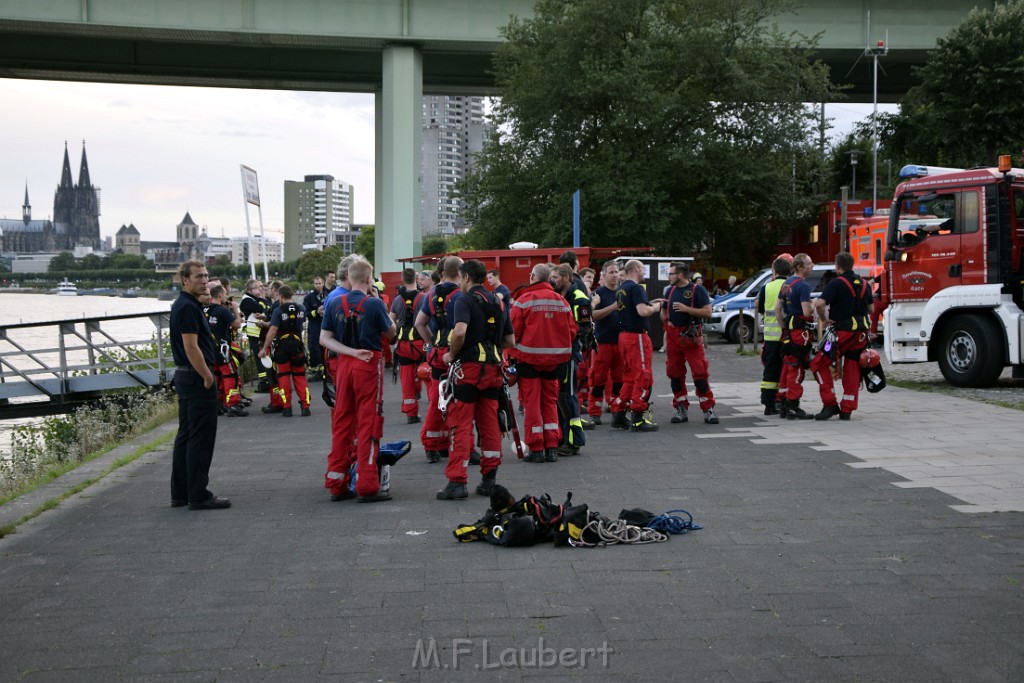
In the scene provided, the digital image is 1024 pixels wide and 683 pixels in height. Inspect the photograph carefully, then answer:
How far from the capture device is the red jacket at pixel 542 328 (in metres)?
9.52

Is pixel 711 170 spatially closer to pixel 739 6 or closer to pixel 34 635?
pixel 739 6

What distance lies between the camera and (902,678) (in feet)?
13.4

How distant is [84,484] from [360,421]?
275 centimetres

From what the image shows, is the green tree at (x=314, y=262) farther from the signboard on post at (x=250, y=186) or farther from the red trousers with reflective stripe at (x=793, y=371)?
the red trousers with reflective stripe at (x=793, y=371)

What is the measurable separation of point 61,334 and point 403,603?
15937 millimetres

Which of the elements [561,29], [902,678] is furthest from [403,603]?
[561,29]

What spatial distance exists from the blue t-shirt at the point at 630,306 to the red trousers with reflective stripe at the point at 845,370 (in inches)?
86.0

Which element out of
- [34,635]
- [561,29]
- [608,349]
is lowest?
[34,635]

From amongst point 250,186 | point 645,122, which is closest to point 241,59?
point 250,186

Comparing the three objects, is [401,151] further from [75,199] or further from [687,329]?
[75,199]

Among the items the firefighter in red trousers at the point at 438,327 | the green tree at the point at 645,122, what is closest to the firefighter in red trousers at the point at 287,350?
the firefighter in red trousers at the point at 438,327

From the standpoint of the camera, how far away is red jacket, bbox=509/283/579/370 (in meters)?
9.52

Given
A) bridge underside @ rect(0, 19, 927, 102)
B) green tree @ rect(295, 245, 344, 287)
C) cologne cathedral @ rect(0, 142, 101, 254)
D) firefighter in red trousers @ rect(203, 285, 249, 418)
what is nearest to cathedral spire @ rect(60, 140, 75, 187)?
cologne cathedral @ rect(0, 142, 101, 254)

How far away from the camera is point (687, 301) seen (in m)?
11.8
